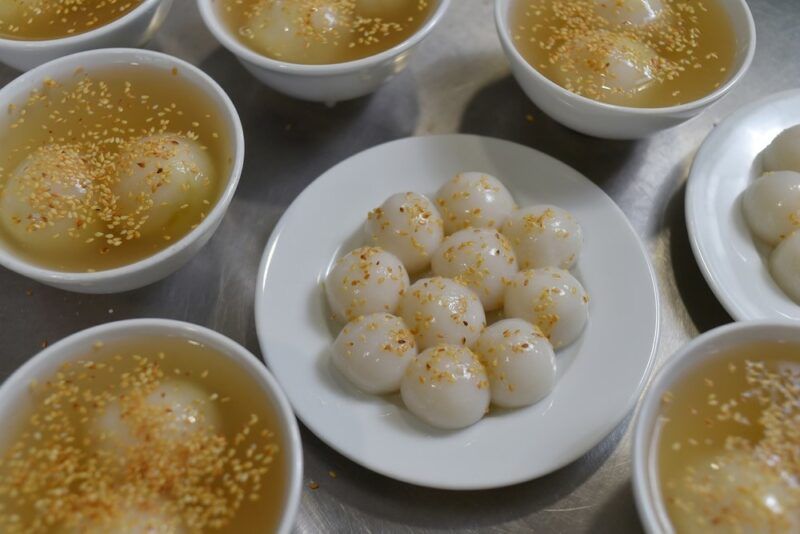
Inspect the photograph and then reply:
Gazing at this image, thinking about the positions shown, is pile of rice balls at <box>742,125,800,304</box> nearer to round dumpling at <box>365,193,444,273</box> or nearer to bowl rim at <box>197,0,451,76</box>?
round dumpling at <box>365,193,444,273</box>

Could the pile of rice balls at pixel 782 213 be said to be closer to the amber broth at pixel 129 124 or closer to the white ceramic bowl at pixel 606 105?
the white ceramic bowl at pixel 606 105

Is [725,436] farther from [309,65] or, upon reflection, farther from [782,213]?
[309,65]

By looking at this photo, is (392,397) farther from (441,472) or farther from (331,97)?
(331,97)

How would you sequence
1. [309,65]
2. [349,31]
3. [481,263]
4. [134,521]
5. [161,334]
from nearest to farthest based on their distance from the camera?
[134,521]
[161,334]
[481,263]
[309,65]
[349,31]

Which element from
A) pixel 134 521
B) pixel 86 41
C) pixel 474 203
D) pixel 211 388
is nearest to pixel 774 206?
pixel 474 203

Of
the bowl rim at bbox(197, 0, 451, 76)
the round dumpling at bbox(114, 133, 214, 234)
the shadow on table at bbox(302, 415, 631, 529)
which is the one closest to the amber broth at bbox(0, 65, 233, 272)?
the round dumpling at bbox(114, 133, 214, 234)

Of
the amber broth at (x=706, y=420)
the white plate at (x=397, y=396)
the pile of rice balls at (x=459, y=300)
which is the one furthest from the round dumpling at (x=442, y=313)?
the amber broth at (x=706, y=420)
